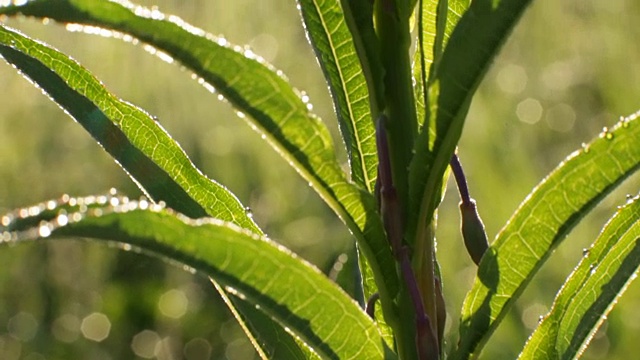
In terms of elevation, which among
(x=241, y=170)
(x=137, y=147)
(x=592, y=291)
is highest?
(x=241, y=170)

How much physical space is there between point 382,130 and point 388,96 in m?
0.04

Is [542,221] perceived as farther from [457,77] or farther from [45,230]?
[45,230]

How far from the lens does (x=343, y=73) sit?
39.4 inches

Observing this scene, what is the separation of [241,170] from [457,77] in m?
3.69

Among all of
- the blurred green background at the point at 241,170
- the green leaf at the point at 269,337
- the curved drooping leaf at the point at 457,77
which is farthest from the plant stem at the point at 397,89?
the blurred green background at the point at 241,170

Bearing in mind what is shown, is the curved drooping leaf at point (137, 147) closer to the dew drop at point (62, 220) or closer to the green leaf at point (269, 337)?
the green leaf at point (269, 337)

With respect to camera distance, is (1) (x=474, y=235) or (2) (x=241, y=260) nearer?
(2) (x=241, y=260)

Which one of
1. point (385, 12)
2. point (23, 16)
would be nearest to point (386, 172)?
point (385, 12)

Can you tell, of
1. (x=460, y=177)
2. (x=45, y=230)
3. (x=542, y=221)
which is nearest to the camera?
(x=45, y=230)

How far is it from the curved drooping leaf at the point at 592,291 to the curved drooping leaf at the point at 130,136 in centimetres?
33

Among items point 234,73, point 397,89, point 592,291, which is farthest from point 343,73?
point 592,291

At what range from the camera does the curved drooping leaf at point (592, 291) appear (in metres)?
0.99

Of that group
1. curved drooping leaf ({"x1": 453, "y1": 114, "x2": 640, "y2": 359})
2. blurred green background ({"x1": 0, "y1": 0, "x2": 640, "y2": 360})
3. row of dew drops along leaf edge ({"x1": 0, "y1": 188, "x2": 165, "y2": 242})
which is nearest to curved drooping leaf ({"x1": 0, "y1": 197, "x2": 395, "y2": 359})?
row of dew drops along leaf edge ({"x1": 0, "y1": 188, "x2": 165, "y2": 242})

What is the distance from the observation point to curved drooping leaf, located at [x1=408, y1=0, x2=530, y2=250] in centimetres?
85
